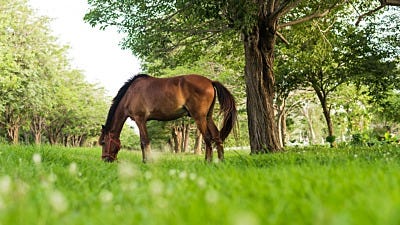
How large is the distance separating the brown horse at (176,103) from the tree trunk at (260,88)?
3.01 meters

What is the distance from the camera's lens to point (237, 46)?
61.4 feet

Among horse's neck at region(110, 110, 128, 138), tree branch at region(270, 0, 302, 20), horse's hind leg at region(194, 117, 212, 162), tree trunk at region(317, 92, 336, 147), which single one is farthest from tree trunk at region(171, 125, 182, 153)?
horse's hind leg at region(194, 117, 212, 162)

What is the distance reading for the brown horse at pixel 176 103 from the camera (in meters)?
10.7

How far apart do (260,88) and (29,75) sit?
26000mm

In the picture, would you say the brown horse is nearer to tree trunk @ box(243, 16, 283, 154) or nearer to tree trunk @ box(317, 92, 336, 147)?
tree trunk @ box(243, 16, 283, 154)

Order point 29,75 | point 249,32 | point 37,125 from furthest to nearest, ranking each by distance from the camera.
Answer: point 37,125 → point 29,75 → point 249,32

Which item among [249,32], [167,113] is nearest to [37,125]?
[249,32]

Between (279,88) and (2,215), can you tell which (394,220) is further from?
(279,88)

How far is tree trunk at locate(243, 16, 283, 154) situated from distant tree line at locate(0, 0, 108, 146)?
19.0 metres

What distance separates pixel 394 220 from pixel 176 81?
9.50 meters

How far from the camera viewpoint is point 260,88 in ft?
45.3

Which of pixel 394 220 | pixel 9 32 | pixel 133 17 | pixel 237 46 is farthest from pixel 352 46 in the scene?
pixel 9 32

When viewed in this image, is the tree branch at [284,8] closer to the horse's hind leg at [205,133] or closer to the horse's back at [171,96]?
the horse's back at [171,96]

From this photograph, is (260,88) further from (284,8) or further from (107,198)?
(107,198)
